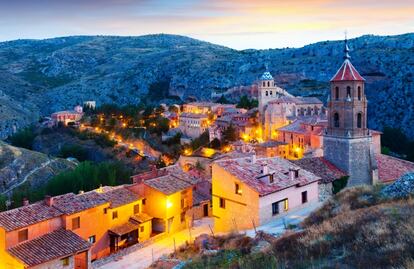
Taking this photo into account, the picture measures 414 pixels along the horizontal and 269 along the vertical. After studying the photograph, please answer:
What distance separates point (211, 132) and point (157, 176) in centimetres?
3938

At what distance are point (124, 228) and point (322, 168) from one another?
48.8 feet

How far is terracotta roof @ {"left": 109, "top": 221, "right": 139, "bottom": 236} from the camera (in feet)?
107

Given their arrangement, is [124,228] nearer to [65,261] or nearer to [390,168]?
[65,261]

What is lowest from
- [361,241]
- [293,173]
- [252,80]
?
[293,173]

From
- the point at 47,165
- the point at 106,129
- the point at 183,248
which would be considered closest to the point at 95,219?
the point at 183,248

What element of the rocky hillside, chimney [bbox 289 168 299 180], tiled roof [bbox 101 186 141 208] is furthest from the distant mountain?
tiled roof [bbox 101 186 141 208]

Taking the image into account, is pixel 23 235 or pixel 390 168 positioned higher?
pixel 390 168

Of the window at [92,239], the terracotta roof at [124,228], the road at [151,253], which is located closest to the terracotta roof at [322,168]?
the road at [151,253]

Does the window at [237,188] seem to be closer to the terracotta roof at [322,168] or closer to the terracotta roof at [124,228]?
the terracotta roof at [322,168]

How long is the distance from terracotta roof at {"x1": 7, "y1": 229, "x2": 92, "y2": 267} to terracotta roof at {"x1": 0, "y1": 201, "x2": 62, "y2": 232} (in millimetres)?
1055

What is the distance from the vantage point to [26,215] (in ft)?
90.5

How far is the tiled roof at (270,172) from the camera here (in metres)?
28.3

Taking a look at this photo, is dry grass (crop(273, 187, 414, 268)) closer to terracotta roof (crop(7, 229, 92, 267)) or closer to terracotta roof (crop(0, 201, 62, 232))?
terracotta roof (crop(7, 229, 92, 267))

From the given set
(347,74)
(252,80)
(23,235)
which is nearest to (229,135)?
(347,74)
